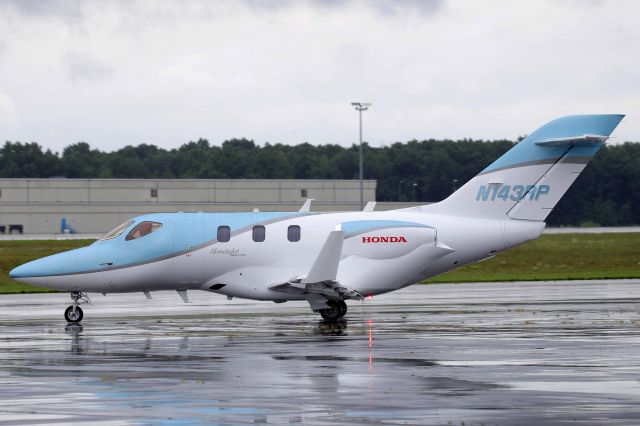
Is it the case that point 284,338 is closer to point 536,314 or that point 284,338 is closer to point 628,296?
point 536,314

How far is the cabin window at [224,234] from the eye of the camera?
31.5 metres

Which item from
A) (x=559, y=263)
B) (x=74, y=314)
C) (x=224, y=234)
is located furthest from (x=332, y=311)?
(x=559, y=263)

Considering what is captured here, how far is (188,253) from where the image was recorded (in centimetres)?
3152

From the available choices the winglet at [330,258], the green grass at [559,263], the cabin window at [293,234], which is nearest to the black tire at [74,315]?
the cabin window at [293,234]

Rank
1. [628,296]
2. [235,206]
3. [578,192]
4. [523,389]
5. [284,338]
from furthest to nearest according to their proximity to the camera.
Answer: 1. [578,192]
2. [235,206]
3. [628,296]
4. [284,338]
5. [523,389]

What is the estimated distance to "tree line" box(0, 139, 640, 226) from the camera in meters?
152

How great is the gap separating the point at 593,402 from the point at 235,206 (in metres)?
102

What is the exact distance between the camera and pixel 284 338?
2638cm

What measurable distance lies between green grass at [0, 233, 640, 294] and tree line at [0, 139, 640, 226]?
232 ft

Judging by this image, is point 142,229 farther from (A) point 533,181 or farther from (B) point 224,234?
(A) point 533,181

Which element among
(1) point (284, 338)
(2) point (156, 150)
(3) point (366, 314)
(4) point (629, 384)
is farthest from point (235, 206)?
(4) point (629, 384)

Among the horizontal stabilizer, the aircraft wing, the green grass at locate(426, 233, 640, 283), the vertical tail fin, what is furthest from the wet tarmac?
the green grass at locate(426, 233, 640, 283)

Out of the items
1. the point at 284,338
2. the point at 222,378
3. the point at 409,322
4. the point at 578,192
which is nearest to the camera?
the point at 222,378

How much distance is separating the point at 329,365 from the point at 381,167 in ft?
479
